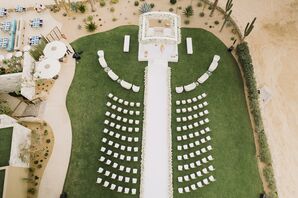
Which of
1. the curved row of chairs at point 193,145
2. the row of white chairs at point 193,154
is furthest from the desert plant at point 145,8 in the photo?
the row of white chairs at point 193,154

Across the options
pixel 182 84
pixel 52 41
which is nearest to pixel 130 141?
pixel 182 84

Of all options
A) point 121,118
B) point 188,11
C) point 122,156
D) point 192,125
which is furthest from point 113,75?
point 188,11

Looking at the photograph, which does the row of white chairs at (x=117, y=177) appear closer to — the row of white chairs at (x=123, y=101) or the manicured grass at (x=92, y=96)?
the manicured grass at (x=92, y=96)

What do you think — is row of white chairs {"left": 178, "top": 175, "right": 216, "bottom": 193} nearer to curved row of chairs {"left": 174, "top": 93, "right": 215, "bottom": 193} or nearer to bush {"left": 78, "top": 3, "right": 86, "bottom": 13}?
curved row of chairs {"left": 174, "top": 93, "right": 215, "bottom": 193}

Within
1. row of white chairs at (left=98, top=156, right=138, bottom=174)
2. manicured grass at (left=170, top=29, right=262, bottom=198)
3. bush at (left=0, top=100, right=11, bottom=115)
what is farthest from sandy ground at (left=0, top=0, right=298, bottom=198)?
row of white chairs at (left=98, top=156, right=138, bottom=174)

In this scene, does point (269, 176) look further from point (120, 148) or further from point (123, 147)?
point (120, 148)

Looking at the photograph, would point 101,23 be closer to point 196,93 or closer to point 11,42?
point 11,42

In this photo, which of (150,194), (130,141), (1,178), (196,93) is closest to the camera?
(1,178)
